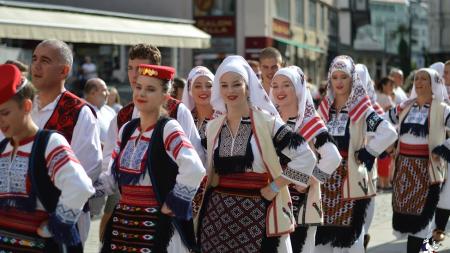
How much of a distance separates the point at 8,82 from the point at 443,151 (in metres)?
5.46

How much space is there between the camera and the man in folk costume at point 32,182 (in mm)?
4480

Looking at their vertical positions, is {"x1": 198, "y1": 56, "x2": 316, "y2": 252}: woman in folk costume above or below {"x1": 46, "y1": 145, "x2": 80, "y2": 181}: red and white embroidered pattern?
below

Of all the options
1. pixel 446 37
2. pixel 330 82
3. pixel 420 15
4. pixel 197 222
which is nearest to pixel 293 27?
pixel 330 82

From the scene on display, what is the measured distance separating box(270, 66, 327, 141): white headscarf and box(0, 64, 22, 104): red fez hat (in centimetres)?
270

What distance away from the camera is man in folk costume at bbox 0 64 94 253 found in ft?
14.7

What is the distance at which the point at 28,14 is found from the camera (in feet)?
55.0

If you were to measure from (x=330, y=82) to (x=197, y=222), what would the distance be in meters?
2.60

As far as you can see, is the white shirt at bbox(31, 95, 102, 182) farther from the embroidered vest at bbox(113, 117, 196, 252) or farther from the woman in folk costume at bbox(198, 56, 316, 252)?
the woman in folk costume at bbox(198, 56, 316, 252)

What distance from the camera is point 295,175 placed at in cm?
585

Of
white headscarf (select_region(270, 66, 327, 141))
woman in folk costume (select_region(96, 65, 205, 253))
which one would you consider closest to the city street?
white headscarf (select_region(270, 66, 327, 141))

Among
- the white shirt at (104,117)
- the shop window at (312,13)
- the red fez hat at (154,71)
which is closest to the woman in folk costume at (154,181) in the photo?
the red fez hat at (154,71)

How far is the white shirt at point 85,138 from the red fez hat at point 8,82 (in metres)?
0.87

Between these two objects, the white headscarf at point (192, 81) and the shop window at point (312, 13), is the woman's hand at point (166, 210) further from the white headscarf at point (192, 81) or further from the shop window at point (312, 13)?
the shop window at point (312, 13)

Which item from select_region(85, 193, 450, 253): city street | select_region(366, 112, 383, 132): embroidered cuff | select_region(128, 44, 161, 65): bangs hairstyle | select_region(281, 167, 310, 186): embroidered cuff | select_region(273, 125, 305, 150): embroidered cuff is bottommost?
select_region(85, 193, 450, 253): city street
